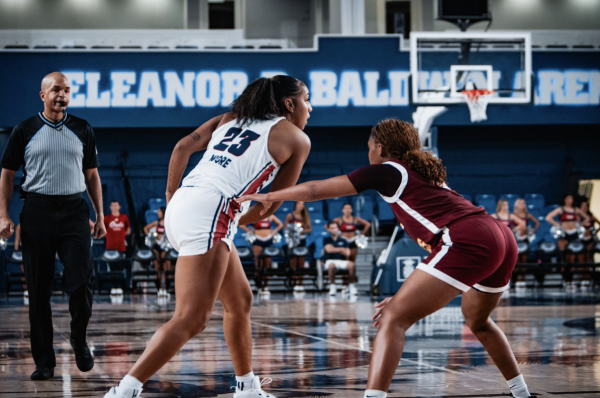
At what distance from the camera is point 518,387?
13.6ft

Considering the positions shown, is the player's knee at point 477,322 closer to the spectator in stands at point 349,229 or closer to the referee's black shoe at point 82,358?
the referee's black shoe at point 82,358

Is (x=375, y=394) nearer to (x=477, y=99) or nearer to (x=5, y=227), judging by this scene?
(x=5, y=227)

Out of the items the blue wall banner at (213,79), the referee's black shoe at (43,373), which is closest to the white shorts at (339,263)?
the blue wall banner at (213,79)

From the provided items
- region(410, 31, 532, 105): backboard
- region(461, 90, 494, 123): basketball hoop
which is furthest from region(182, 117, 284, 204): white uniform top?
region(461, 90, 494, 123): basketball hoop

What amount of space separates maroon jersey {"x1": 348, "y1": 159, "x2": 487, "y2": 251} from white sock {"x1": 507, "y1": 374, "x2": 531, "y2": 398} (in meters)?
0.89

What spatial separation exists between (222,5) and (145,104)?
7.05 metres

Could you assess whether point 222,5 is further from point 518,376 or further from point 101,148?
point 518,376

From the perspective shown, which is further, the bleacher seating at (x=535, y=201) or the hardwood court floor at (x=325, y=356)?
the bleacher seating at (x=535, y=201)

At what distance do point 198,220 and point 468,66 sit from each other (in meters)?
11.5

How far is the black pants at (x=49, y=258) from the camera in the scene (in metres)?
5.19

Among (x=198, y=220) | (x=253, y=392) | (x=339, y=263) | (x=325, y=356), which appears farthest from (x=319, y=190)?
(x=339, y=263)

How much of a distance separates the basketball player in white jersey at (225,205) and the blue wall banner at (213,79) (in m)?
14.1

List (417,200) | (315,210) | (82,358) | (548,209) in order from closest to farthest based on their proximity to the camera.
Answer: (417,200) < (82,358) < (315,210) < (548,209)

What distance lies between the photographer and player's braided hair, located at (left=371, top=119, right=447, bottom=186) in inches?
151
